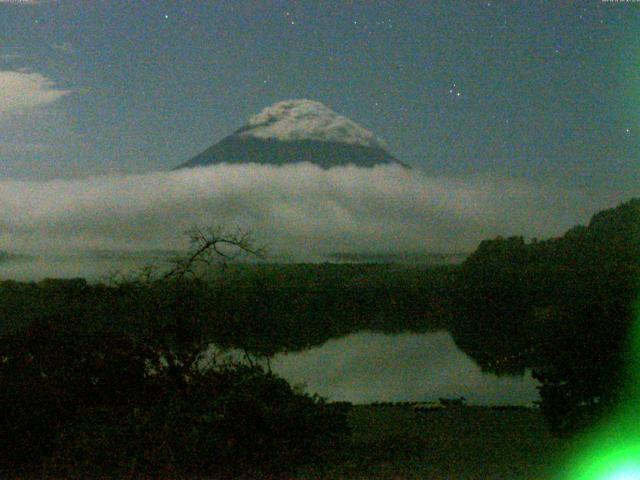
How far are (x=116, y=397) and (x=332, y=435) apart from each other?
298cm

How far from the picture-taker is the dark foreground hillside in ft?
22.9

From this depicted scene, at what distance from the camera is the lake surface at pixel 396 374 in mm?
18078

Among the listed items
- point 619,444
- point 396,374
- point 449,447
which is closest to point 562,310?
point 619,444

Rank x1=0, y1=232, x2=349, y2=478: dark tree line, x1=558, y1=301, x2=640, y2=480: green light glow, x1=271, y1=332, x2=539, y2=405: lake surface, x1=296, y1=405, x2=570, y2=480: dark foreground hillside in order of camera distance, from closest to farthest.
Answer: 1. x1=558, y1=301, x2=640, y2=480: green light glow
2. x1=296, y1=405, x2=570, y2=480: dark foreground hillside
3. x1=0, y1=232, x2=349, y2=478: dark tree line
4. x1=271, y1=332, x2=539, y2=405: lake surface

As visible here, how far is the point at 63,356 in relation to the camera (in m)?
8.61

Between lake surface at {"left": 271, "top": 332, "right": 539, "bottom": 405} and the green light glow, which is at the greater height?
the green light glow

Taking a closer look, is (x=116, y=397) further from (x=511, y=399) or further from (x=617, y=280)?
(x=511, y=399)

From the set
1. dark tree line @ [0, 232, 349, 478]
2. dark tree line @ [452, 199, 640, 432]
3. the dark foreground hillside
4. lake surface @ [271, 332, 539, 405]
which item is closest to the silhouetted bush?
dark tree line @ [0, 232, 349, 478]

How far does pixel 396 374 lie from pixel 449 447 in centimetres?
1672

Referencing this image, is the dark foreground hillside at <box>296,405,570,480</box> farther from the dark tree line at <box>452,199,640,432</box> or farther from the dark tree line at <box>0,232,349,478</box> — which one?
the dark tree line at <box>452,199,640,432</box>

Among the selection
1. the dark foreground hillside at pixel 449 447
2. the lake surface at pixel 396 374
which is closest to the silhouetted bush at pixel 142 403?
the dark foreground hillside at pixel 449 447

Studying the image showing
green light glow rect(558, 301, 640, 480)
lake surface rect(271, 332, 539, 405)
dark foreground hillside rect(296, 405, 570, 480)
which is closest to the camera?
green light glow rect(558, 301, 640, 480)

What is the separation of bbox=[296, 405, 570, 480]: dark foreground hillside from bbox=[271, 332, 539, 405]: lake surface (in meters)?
2.26

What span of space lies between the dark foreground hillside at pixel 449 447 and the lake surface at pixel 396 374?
226 centimetres
